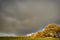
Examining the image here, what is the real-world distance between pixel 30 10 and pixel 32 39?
28.4 inches

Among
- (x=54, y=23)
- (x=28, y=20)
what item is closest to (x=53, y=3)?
(x=54, y=23)

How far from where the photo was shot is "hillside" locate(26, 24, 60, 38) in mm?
3412

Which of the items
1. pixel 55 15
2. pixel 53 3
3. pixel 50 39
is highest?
pixel 53 3

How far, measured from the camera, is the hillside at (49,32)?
11.2ft

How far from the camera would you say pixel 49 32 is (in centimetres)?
345

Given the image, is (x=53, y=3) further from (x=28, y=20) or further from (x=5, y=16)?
(x=5, y=16)

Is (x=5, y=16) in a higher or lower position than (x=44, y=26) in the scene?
higher

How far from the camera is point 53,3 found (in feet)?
11.6

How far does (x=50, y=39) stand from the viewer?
340cm

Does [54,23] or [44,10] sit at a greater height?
[44,10]

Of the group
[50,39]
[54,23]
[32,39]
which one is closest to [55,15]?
[54,23]

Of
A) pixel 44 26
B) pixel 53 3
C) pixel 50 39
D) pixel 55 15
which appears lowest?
pixel 50 39

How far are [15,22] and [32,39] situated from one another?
0.59 metres

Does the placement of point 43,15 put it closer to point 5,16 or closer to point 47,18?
point 47,18
